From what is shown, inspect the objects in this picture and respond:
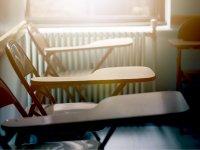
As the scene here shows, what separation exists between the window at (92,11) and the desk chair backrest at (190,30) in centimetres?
60

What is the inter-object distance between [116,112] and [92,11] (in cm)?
293

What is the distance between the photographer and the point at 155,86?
161 inches

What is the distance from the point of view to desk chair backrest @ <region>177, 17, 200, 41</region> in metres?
3.64

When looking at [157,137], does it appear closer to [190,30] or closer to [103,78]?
[190,30]

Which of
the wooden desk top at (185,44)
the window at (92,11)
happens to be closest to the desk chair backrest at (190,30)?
the wooden desk top at (185,44)

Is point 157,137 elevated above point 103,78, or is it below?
below

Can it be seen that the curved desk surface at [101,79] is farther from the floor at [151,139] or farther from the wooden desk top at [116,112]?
the floor at [151,139]

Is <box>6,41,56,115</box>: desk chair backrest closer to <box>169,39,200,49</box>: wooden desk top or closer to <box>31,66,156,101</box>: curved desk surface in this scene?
<box>31,66,156,101</box>: curved desk surface

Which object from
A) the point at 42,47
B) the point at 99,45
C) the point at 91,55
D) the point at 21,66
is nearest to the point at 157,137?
the point at 99,45

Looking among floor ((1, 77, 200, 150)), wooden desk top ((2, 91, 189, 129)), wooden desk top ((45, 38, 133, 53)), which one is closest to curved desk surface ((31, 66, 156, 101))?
wooden desk top ((2, 91, 189, 129))

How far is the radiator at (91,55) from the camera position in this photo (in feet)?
13.0

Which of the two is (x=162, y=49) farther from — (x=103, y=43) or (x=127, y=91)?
(x=103, y=43)

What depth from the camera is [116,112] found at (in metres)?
1.41

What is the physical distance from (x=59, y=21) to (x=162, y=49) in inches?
43.1
